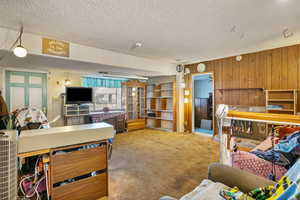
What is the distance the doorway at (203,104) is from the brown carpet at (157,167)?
69.4 inches

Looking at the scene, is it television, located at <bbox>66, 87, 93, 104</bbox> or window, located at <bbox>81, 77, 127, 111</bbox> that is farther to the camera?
window, located at <bbox>81, 77, 127, 111</bbox>

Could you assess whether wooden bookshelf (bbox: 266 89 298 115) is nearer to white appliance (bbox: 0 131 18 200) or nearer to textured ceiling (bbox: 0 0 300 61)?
textured ceiling (bbox: 0 0 300 61)

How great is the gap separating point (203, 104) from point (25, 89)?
662 cm

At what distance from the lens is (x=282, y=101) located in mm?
3621

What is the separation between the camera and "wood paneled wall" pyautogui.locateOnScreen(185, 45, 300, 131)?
3600 mm

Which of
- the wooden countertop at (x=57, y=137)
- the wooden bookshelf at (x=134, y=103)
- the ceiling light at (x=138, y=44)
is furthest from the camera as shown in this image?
the wooden bookshelf at (x=134, y=103)

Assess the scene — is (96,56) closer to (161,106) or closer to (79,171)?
(79,171)

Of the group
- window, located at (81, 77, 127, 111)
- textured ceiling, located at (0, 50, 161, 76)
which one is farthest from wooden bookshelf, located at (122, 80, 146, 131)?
textured ceiling, located at (0, 50, 161, 76)

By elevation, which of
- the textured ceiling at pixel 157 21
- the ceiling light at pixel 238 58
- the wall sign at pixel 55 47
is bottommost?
the wall sign at pixel 55 47

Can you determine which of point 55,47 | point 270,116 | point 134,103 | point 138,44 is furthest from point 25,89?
point 270,116

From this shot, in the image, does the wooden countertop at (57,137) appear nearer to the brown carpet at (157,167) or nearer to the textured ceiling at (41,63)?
the brown carpet at (157,167)

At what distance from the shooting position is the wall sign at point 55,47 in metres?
→ 2.95

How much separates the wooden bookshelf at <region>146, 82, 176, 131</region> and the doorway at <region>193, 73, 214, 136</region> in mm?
949

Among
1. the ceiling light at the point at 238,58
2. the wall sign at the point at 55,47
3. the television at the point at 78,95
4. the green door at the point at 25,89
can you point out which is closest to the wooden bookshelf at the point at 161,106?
the ceiling light at the point at 238,58
